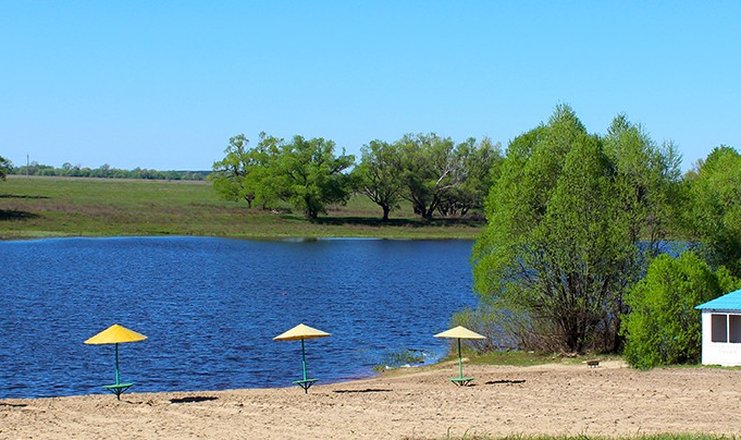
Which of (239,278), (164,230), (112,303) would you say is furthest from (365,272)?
(164,230)

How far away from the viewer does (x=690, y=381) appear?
37.8 meters

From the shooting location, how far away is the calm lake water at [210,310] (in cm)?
4697

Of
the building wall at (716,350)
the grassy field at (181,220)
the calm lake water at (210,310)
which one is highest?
the grassy field at (181,220)

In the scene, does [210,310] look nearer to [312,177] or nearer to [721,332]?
[721,332]

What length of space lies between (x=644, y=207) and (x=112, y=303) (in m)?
36.8

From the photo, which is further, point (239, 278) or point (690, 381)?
point (239, 278)

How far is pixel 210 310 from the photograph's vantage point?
2680 inches

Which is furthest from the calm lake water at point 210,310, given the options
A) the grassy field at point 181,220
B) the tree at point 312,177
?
the tree at point 312,177

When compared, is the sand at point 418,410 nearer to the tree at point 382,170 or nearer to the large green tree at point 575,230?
the large green tree at point 575,230

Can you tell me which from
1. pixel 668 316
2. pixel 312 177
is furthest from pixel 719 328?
pixel 312 177

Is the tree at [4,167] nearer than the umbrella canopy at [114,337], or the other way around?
the umbrella canopy at [114,337]

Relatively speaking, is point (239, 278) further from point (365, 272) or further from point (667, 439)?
point (667, 439)

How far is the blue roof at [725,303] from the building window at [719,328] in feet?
2.42

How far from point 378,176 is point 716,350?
113871 mm
